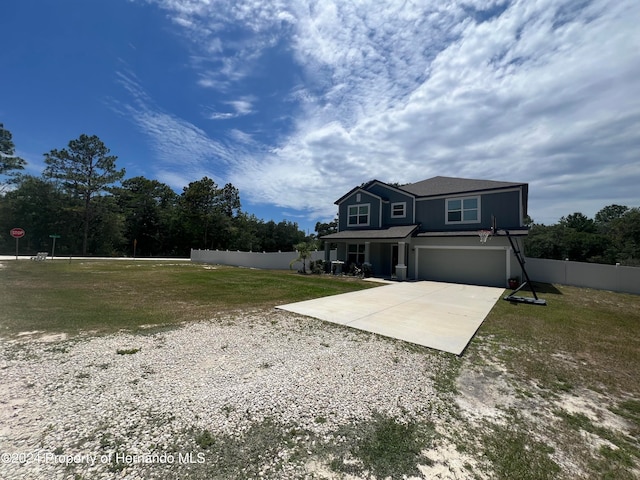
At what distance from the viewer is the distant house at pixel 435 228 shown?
1422cm

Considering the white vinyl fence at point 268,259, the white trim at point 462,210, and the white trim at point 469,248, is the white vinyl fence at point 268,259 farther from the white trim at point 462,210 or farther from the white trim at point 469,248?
the white trim at point 462,210

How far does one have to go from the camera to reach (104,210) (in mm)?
33688

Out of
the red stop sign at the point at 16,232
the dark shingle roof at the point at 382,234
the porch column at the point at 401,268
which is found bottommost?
the porch column at the point at 401,268

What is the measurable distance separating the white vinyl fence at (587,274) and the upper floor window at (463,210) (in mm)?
3803

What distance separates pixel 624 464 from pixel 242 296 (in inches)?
361

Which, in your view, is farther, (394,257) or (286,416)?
(394,257)

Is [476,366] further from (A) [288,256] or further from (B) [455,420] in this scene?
(A) [288,256]

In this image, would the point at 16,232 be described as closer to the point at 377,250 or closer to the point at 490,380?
the point at 377,250

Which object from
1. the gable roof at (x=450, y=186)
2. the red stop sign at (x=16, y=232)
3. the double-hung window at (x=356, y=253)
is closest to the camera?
the gable roof at (x=450, y=186)

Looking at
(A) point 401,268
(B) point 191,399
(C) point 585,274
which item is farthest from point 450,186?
(B) point 191,399

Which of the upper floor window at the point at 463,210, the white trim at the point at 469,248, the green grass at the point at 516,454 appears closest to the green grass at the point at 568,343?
the green grass at the point at 516,454

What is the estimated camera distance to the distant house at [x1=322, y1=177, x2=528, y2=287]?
46.6 ft

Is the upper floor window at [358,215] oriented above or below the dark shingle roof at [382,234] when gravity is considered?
above

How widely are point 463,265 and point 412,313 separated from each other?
367 inches
